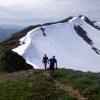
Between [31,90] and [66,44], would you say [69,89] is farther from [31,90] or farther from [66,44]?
[66,44]

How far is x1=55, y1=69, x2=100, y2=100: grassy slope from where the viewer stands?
24.6 meters

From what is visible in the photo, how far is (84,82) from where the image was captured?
90.5 feet

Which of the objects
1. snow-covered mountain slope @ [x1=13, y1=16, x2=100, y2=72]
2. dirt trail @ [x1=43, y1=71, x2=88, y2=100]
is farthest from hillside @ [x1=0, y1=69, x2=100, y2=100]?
snow-covered mountain slope @ [x1=13, y1=16, x2=100, y2=72]

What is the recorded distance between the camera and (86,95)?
2447 centimetres

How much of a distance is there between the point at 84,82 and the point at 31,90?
14.5 ft

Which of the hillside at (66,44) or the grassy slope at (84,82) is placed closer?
the grassy slope at (84,82)

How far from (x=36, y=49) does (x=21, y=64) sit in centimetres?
6910

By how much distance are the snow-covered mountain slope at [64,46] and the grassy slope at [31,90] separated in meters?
63.3

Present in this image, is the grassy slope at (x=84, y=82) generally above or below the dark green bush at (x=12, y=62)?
below

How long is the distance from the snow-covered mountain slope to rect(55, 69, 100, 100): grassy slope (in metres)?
61.9

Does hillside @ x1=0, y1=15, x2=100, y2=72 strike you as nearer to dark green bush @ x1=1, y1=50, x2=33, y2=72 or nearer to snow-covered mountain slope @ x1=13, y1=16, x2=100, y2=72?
snow-covered mountain slope @ x1=13, y1=16, x2=100, y2=72


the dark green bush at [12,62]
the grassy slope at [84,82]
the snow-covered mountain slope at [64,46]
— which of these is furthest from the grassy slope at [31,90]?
the snow-covered mountain slope at [64,46]

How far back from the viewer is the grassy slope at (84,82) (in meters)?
24.6

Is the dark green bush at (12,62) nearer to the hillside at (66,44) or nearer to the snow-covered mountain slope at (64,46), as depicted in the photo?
the hillside at (66,44)
